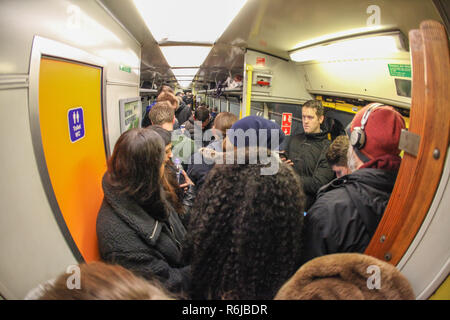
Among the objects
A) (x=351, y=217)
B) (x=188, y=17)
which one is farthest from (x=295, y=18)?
(x=351, y=217)

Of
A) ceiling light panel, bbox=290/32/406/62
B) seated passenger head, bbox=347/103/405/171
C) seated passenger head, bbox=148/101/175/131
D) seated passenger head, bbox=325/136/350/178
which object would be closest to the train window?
ceiling light panel, bbox=290/32/406/62

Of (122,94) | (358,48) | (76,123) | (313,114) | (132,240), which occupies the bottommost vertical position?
(132,240)

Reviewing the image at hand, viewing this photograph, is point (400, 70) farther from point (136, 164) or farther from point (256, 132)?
point (136, 164)

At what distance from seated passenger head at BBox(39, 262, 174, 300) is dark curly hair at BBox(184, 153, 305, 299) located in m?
0.39

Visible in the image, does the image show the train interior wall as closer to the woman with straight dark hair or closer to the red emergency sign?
the woman with straight dark hair

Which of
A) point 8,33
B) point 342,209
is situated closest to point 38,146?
point 8,33

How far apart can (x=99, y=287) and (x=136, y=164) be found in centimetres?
79

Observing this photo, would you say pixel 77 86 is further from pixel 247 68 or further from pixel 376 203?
pixel 247 68

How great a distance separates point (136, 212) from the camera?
4.15 ft

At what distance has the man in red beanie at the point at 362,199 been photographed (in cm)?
105

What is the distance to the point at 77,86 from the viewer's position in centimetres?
150

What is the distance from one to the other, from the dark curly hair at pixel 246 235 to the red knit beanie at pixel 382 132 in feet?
1.81

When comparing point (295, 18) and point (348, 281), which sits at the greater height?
point (295, 18)

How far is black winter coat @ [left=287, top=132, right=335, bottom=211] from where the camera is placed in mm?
2457
